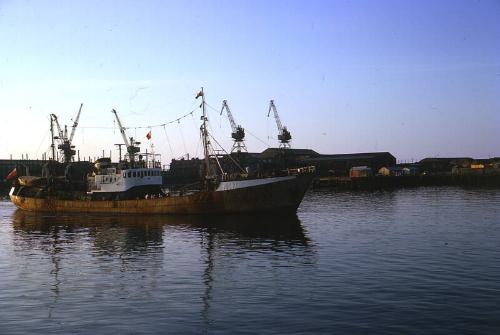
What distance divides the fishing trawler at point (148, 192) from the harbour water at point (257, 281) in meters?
11.0

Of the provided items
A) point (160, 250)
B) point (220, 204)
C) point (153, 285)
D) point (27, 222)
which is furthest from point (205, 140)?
point (153, 285)

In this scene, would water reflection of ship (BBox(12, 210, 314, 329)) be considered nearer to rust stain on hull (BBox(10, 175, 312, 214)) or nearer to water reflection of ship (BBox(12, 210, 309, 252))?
water reflection of ship (BBox(12, 210, 309, 252))

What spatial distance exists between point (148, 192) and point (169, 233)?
85.4ft

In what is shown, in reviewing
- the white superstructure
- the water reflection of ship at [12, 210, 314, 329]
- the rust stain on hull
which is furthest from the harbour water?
the white superstructure

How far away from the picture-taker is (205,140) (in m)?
68.2

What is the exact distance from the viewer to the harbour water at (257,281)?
1875 centimetres

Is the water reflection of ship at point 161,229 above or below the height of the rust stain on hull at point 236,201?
below

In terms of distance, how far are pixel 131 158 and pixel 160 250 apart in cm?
3943

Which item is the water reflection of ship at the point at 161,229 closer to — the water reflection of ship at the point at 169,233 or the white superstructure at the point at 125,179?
the water reflection of ship at the point at 169,233

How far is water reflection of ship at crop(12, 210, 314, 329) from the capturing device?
33812 millimetres

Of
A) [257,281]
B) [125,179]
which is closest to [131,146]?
[125,179]

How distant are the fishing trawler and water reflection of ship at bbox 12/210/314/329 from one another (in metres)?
1.64

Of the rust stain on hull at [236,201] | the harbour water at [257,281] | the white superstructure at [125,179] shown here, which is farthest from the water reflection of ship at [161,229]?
the white superstructure at [125,179]

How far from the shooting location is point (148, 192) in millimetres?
73250
